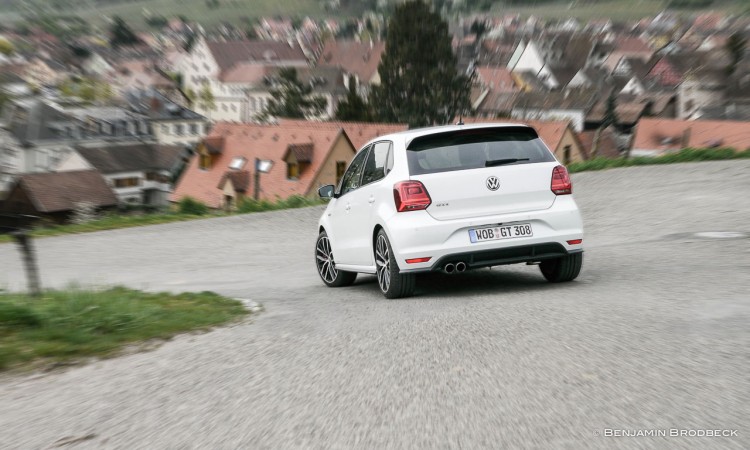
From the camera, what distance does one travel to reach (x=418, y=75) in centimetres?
7656

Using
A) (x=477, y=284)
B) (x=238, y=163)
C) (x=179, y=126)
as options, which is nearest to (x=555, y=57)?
(x=238, y=163)

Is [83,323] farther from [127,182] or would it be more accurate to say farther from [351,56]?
[351,56]

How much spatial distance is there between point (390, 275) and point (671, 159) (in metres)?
19.0

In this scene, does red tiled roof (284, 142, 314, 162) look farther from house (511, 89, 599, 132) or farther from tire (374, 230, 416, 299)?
tire (374, 230, 416, 299)

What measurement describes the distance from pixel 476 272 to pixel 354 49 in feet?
389

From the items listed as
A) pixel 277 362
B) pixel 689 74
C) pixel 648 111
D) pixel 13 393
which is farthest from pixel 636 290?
pixel 648 111

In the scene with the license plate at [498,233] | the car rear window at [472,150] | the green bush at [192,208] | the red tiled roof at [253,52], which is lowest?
the license plate at [498,233]

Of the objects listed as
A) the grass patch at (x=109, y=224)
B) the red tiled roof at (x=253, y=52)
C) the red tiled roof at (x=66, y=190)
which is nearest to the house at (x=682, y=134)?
the grass patch at (x=109, y=224)

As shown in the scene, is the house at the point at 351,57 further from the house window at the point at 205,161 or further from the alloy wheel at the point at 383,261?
the alloy wheel at the point at 383,261

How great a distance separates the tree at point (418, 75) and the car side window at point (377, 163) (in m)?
62.7

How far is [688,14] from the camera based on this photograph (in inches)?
1773

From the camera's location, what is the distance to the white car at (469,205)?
9148 mm

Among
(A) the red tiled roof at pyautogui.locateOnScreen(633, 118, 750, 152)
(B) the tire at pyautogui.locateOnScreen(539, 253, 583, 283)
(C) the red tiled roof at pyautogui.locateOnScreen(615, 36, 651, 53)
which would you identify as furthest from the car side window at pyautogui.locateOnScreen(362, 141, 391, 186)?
(C) the red tiled roof at pyautogui.locateOnScreen(615, 36, 651, 53)

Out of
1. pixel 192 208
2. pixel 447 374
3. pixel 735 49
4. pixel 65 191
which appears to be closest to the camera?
pixel 447 374
